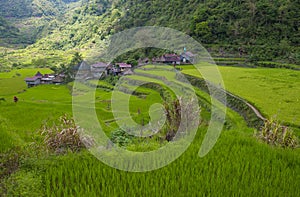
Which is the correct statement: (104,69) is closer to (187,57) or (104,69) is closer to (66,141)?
(187,57)

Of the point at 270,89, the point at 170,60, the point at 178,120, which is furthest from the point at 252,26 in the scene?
the point at 178,120

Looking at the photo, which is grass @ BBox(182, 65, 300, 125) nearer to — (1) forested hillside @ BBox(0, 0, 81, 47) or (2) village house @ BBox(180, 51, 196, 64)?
(2) village house @ BBox(180, 51, 196, 64)

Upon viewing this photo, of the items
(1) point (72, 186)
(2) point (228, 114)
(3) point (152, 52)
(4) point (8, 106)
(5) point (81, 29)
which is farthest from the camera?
(5) point (81, 29)

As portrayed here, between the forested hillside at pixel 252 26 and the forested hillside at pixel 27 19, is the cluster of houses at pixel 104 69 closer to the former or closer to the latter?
the forested hillside at pixel 252 26

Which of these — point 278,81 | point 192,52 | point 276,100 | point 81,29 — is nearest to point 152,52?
point 192,52

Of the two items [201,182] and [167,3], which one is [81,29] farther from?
[201,182]

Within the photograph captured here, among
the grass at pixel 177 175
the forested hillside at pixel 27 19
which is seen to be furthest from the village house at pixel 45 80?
the forested hillside at pixel 27 19
